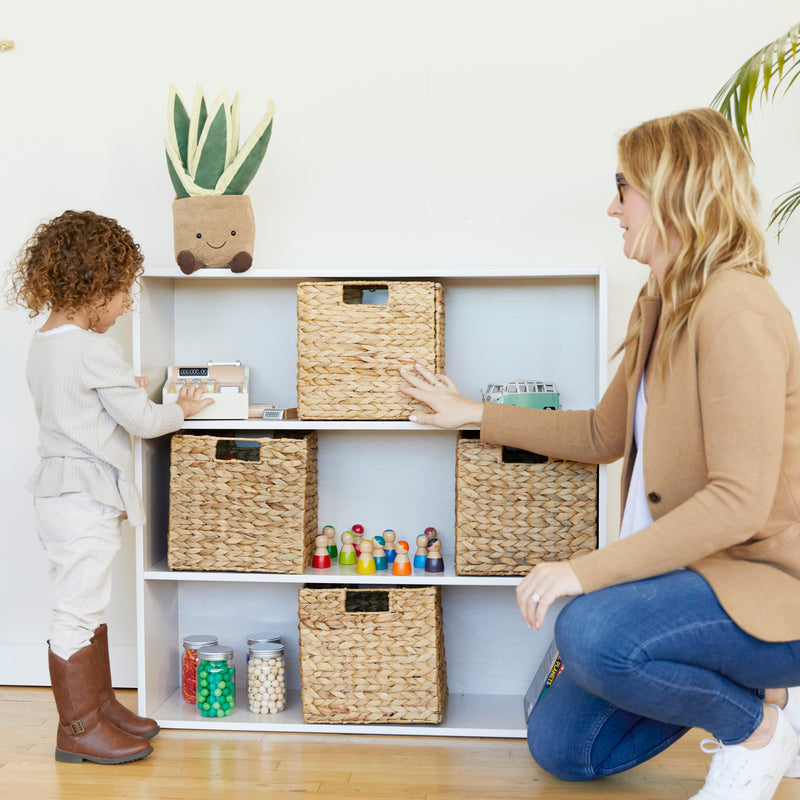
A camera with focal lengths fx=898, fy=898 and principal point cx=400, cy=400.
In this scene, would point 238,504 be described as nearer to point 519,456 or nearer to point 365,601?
point 365,601

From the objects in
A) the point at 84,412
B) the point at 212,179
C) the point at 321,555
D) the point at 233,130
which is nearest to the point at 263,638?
the point at 321,555

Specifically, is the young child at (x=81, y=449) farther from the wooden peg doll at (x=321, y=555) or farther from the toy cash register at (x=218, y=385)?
the wooden peg doll at (x=321, y=555)

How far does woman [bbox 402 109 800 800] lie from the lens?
1.26 meters

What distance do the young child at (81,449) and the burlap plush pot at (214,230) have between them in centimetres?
16

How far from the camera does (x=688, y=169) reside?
4.49 ft

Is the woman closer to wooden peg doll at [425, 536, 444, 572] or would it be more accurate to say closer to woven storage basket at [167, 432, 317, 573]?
wooden peg doll at [425, 536, 444, 572]

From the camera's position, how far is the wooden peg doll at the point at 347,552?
2.07 meters

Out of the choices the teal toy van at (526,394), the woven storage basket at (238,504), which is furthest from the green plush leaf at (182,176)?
the teal toy van at (526,394)

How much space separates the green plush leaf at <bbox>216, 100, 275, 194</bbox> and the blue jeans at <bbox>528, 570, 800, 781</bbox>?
114cm

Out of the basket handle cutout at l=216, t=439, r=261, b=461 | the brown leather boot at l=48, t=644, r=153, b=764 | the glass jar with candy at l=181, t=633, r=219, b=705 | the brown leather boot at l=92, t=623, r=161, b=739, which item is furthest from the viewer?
the glass jar with candy at l=181, t=633, r=219, b=705

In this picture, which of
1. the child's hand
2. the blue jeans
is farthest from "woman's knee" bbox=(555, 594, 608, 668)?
the child's hand

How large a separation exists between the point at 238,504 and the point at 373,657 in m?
0.44

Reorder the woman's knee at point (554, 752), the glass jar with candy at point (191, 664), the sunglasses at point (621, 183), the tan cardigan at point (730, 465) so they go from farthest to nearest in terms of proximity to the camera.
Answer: the glass jar with candy at point (191, 664) → the woman's knee at point (554, 752) → the sunglasses at point (621, 183) → the tan cardigan at point (730, 465)

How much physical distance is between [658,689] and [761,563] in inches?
9.5
